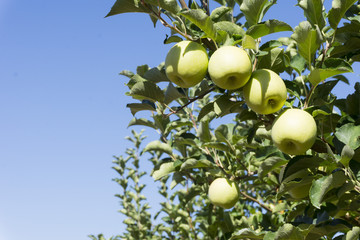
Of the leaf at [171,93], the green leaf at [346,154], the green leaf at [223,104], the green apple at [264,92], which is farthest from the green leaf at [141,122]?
the green leaf at [346,154]

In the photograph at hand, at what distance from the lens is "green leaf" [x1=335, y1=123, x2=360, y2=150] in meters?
1.99

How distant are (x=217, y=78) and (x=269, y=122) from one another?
0.54 metres

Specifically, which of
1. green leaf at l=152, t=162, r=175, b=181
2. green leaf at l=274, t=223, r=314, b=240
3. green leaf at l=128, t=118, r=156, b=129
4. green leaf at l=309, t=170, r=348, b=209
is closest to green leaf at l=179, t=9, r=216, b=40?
green leaf at l=309, t=170, r=348, b=209

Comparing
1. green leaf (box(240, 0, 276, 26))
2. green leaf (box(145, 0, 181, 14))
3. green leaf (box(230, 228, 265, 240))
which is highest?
green leaf (box(145, 0, 181, 14))

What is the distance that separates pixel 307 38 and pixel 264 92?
40cm

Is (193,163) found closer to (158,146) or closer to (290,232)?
(158,146)

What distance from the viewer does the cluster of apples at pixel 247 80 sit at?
1.82 m

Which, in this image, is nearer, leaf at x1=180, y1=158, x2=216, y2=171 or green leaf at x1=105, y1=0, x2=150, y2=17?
green leaf at x1=105, y1=0, x2=150, y2=17

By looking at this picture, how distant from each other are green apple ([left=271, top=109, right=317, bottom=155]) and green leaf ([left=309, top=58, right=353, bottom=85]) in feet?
0.65

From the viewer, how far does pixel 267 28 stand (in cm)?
199

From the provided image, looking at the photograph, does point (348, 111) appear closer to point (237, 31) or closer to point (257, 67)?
point (257, 67)

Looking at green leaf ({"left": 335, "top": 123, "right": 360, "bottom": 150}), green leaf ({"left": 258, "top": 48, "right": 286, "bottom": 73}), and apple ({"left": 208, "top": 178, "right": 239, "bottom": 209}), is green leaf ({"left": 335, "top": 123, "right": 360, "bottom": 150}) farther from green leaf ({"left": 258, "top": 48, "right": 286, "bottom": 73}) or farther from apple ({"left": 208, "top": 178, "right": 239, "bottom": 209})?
apple ({"left": 208, "top": 178, "right": 239, "bottom": 209})

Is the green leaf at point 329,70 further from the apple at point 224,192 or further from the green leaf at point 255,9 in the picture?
the apple at point 224,192

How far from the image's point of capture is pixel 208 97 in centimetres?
614
